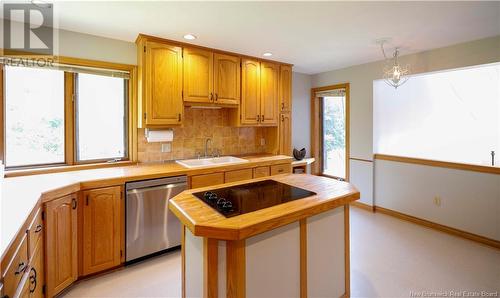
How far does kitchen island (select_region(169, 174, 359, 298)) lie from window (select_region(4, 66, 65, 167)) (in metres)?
1.86

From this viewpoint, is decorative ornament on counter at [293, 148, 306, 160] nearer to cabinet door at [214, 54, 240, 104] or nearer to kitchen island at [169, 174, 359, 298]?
cabinet door at [214, 54, 240, 104]

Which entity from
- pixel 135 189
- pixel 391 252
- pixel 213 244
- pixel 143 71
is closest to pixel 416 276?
pixel 391 252

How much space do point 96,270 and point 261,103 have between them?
287cm

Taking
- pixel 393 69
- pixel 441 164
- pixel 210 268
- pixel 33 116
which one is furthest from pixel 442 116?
pixel 33 116

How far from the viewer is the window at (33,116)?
7.73 feet

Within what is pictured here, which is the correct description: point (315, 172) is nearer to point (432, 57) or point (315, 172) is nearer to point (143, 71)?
point (432, 57)

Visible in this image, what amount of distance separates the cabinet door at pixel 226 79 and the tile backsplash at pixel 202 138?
0.37m

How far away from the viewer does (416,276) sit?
2.30 m

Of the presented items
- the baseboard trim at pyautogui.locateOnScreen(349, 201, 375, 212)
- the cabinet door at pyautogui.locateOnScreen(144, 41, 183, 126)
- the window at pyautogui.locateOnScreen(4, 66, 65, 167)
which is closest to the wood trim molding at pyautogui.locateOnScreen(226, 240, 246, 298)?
the cabinet door at pyautogui.locateOnScreen(144, 41, 183, 126)

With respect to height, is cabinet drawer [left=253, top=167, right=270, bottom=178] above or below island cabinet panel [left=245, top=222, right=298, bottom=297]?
above

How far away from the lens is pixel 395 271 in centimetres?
239

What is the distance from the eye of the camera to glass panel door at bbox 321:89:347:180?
15.1 ft

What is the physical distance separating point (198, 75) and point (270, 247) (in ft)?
7.81

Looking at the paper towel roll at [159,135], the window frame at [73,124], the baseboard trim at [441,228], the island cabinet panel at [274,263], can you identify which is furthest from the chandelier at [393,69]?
the window frame at [73,124]
